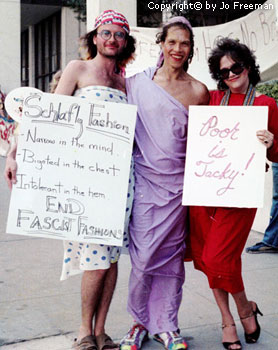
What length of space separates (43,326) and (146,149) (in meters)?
1.32

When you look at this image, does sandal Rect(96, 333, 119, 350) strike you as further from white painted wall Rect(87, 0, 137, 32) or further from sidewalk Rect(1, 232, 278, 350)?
white painted wall Rect(87, 0, 137, 32)

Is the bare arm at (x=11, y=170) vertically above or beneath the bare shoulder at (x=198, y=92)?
beneath

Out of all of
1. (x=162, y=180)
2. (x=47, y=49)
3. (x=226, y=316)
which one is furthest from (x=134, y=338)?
(x=47, y=49)

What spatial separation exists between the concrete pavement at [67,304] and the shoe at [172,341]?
0.29 ft

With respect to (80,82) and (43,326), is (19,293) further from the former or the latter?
(80,82)

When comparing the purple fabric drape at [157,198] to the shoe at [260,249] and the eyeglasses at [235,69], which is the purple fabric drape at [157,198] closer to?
the eyeglasses at [235,69]

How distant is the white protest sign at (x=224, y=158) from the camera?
2865mm

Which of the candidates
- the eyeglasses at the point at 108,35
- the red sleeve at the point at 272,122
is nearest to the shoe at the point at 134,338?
the red sleeve at the point at 272,122

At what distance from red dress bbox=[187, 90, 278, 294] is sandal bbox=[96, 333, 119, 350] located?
635 mm

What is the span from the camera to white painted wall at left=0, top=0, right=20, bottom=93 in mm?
14906

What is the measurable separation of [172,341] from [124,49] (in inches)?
63.7

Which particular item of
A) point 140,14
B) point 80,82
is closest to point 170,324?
point 80,82

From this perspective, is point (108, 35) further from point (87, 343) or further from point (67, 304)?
point (67, 304)
